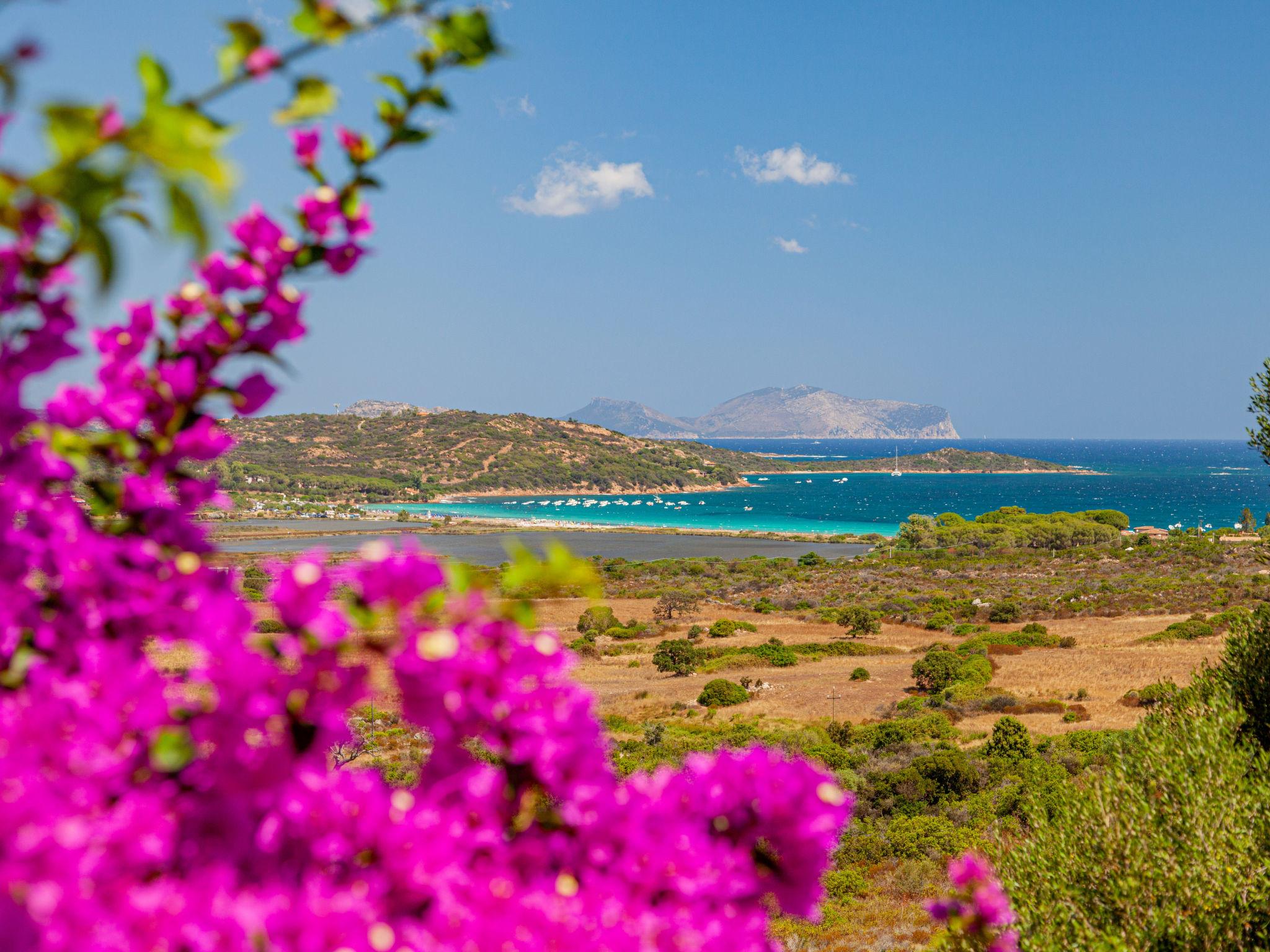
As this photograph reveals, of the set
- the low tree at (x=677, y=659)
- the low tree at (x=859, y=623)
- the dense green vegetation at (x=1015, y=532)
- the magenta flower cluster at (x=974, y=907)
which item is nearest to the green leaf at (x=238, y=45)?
the magenta flower cluster at (x=974, y=907)

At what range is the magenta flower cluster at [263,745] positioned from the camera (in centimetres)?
95

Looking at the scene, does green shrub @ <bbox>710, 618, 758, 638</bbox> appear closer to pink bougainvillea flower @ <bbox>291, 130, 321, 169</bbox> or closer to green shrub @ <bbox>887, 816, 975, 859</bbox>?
green shrub @ <bbox>887, 816, 975, 859</bbox>

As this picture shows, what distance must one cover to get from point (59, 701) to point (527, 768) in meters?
0.64

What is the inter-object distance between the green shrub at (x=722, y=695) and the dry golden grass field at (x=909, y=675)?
38 cm

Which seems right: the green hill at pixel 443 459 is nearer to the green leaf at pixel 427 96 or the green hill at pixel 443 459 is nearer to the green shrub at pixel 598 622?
the green shrub at pixel 598 622

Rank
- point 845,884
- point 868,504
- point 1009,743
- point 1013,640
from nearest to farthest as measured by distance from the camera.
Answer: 1. point 845,884
2. point 1009,743
3. point 1013,640
4. point 868,504

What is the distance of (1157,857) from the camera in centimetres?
652

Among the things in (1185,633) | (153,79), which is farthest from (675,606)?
(153,79)

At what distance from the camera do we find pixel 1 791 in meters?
0.86

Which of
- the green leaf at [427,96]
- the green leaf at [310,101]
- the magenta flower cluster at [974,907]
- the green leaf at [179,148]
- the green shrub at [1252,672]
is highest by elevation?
the green leaf at [427,96]

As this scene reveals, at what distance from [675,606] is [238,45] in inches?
2031

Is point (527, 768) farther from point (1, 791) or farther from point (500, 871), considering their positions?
point (1, 791)

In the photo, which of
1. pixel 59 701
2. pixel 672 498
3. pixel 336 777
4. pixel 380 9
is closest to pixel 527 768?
pixel 336 777

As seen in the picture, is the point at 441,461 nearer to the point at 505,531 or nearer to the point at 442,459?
the point at 442,459
